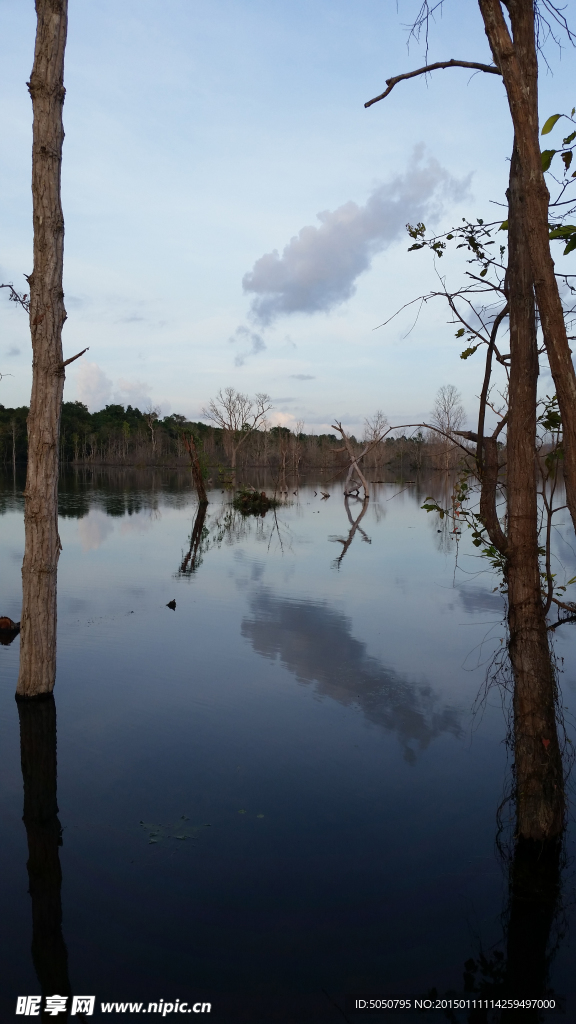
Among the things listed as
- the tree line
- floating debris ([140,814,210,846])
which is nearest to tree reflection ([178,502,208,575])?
floating debris ([140,814,210,846])

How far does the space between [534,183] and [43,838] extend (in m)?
4.19

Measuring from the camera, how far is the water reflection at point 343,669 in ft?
18.9

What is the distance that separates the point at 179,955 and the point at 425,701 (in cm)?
376

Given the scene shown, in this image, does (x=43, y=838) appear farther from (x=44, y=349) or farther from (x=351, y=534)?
(x=351, y=534)

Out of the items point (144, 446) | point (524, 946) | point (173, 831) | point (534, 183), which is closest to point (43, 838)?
point (173, 831)

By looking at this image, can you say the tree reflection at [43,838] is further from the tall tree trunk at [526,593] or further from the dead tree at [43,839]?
the tall tree trunk at [526,593]

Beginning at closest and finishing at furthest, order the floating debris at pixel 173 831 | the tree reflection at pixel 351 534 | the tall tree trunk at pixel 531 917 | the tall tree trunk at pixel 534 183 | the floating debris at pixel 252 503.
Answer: the tall tree trunk at pixel 534 183 → the tall tree trunk at pixel 531 917 → the floating debris at pixel 173 831 → the tree reflection at pixel 351 534 → the floating debris at pixel 252 503

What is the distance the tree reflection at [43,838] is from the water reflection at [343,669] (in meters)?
2.54

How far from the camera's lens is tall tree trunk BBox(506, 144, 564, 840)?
3627mm

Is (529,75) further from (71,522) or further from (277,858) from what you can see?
(71,522)

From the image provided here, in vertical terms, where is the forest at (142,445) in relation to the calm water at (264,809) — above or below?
above

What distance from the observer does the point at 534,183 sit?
2.79 meters

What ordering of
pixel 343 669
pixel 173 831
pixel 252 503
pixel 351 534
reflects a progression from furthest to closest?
pixel 252 503 < pixel 351 534 < pixel 343 669 < pixel 173 831

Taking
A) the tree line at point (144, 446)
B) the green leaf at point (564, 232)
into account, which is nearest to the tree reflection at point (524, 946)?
the green leaf at point (564, 232)
